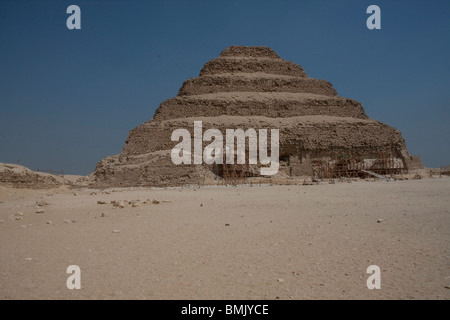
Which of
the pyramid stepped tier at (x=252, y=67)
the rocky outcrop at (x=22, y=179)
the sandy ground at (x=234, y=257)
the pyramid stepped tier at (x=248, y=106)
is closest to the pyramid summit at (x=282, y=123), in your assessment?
the pyramid stepped tier at (x=248, y=106)

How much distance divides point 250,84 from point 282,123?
741 centimetres

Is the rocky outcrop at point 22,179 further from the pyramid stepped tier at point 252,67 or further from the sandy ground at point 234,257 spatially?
the pyramid stepped tier at point 252,67

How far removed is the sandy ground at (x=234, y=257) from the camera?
128 inches

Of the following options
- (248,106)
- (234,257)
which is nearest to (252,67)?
(248,106)

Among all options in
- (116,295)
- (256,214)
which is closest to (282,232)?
(256,214)

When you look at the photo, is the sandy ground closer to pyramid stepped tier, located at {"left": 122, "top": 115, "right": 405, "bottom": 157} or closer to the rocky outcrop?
the rocky outcrop

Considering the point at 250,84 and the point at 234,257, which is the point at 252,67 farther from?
the point at 234,257

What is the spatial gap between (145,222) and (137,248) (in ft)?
8.05

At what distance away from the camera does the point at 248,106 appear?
37938 mm

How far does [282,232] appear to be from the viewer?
5836 mm

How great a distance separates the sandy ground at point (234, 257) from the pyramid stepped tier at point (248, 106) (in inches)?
1208

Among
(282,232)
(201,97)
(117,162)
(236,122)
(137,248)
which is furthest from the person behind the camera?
(201,97)

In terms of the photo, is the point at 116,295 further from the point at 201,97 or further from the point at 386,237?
the point at 201,97

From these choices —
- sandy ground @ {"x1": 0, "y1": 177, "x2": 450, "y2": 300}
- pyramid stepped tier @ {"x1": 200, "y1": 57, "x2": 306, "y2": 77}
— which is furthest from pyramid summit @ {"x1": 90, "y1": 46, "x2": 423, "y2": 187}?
sandy ground @ {"x1": 0, "y1": 177, "x2": 450, "y2": 300}
